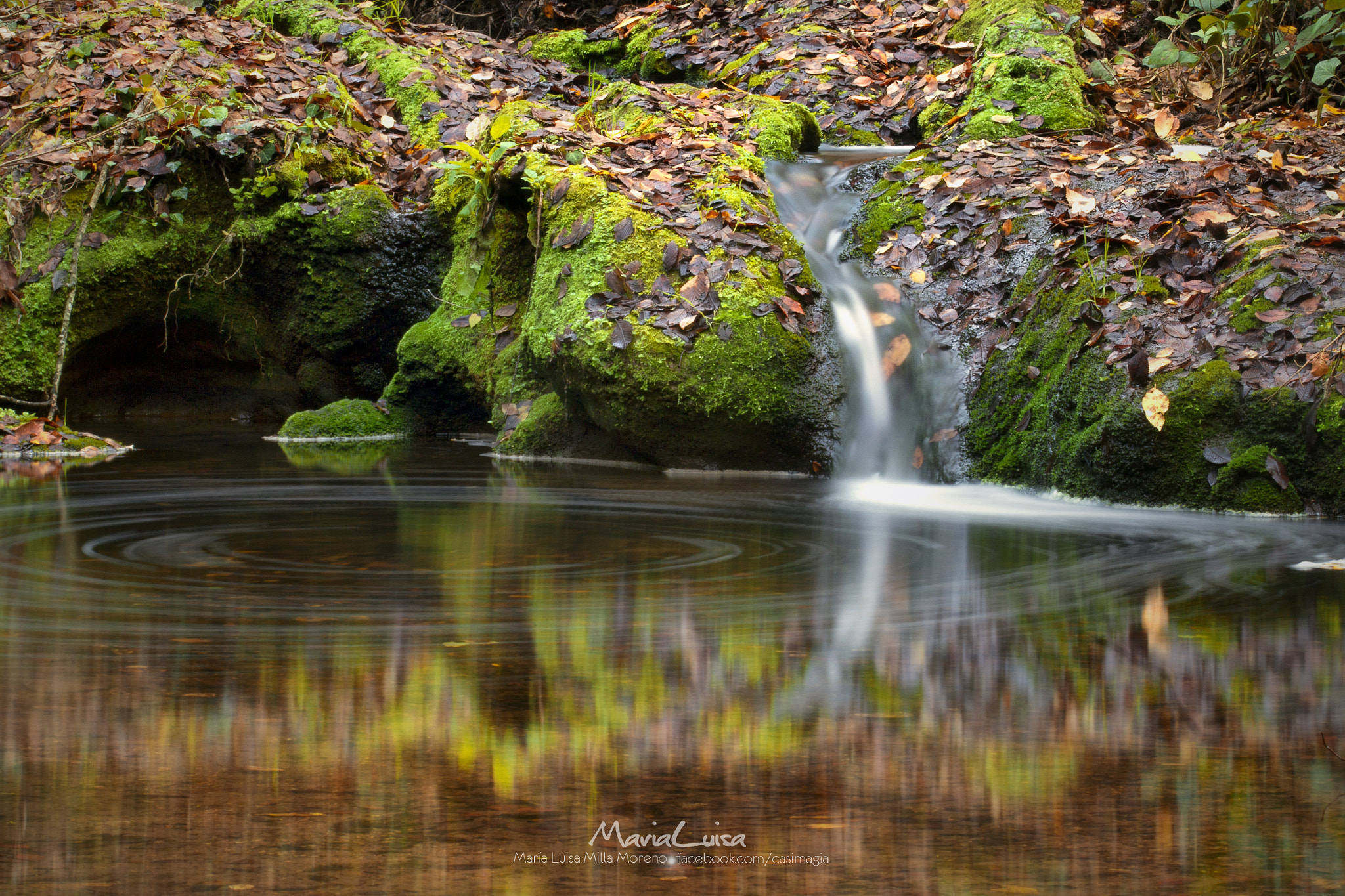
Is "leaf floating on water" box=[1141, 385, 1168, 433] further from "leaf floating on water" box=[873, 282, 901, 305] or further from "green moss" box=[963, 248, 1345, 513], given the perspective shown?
"leaf floating on water" box=[873, 282, 901, 305]

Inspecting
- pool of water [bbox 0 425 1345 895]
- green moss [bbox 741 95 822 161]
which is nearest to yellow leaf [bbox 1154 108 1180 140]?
green moss [bbox 741 95 822 161]

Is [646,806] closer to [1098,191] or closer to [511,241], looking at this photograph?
[1098,191]

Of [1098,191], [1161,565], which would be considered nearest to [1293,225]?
[1098,191]

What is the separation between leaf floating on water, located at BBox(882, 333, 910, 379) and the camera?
5.66m

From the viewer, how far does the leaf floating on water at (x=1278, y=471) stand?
4207 mm

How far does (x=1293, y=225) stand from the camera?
15.8ft

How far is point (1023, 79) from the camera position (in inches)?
324

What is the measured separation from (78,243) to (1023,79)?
6498 mm

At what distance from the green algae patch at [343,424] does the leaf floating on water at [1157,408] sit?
→ 4.92 m

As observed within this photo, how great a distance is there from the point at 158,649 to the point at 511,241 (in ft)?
17.1

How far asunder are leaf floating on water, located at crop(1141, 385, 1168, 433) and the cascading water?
1144mm

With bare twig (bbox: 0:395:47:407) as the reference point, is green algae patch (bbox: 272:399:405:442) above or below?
below

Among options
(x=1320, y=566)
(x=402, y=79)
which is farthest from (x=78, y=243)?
(x=1320, y=566)

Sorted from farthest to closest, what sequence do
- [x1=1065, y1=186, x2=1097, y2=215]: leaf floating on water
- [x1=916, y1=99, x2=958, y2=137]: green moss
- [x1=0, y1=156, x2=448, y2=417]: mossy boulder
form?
[x1=916, y1=99, x2=958, y2=137]: green moss → [x1=0, y1=156, x2=448, y2=417]: mossy boulder → [x1=1065, y1=186, x2=1097, y2=215]: leaf floating on water
